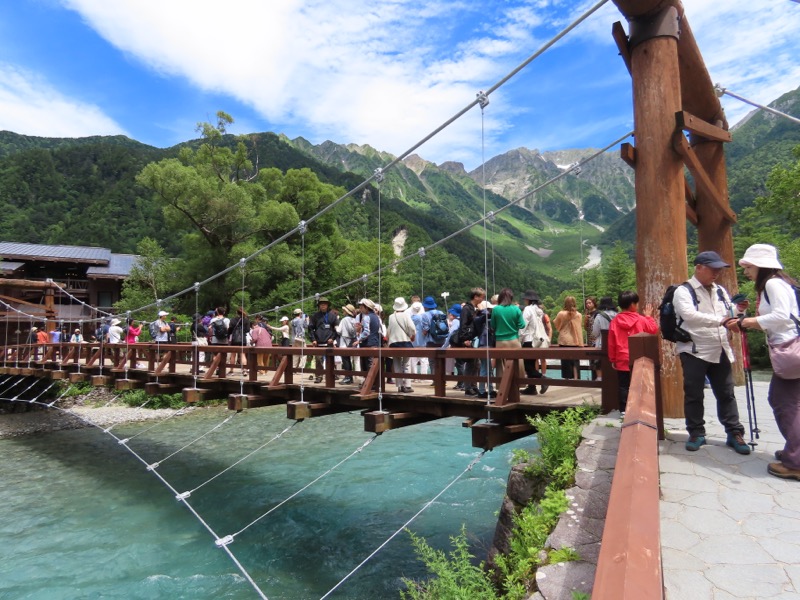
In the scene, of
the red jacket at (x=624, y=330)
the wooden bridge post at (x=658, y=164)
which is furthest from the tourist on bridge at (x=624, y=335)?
the wooden bridge post at (x=658, y=164)

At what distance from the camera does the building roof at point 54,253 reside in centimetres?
2522

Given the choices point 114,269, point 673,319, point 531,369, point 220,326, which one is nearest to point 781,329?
point 673,319

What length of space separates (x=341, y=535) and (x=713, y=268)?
5.61 metres

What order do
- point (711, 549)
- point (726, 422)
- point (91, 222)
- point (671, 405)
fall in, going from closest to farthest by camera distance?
point (711, 549) → point (726, 422) → point (671, 405) → point (91, 222)

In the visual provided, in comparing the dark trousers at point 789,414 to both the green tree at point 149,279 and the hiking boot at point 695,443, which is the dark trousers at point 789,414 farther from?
the green tree at point 149,279

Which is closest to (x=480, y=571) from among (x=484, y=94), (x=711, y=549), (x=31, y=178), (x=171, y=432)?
(x=711, y=549)

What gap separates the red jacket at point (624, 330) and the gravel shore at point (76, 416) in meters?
15.0

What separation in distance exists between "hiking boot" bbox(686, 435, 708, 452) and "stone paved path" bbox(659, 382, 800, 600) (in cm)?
3

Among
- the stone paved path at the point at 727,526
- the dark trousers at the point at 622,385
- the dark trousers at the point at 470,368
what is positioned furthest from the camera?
the dark trousers at the point at 470,368

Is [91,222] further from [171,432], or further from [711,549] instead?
[711,549]

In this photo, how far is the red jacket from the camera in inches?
146

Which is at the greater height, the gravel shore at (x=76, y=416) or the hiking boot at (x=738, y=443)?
the hiking boot at (x=738, y=443)

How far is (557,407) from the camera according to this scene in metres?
4.18

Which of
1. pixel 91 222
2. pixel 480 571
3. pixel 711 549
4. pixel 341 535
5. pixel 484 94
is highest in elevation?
pixel 91 222
